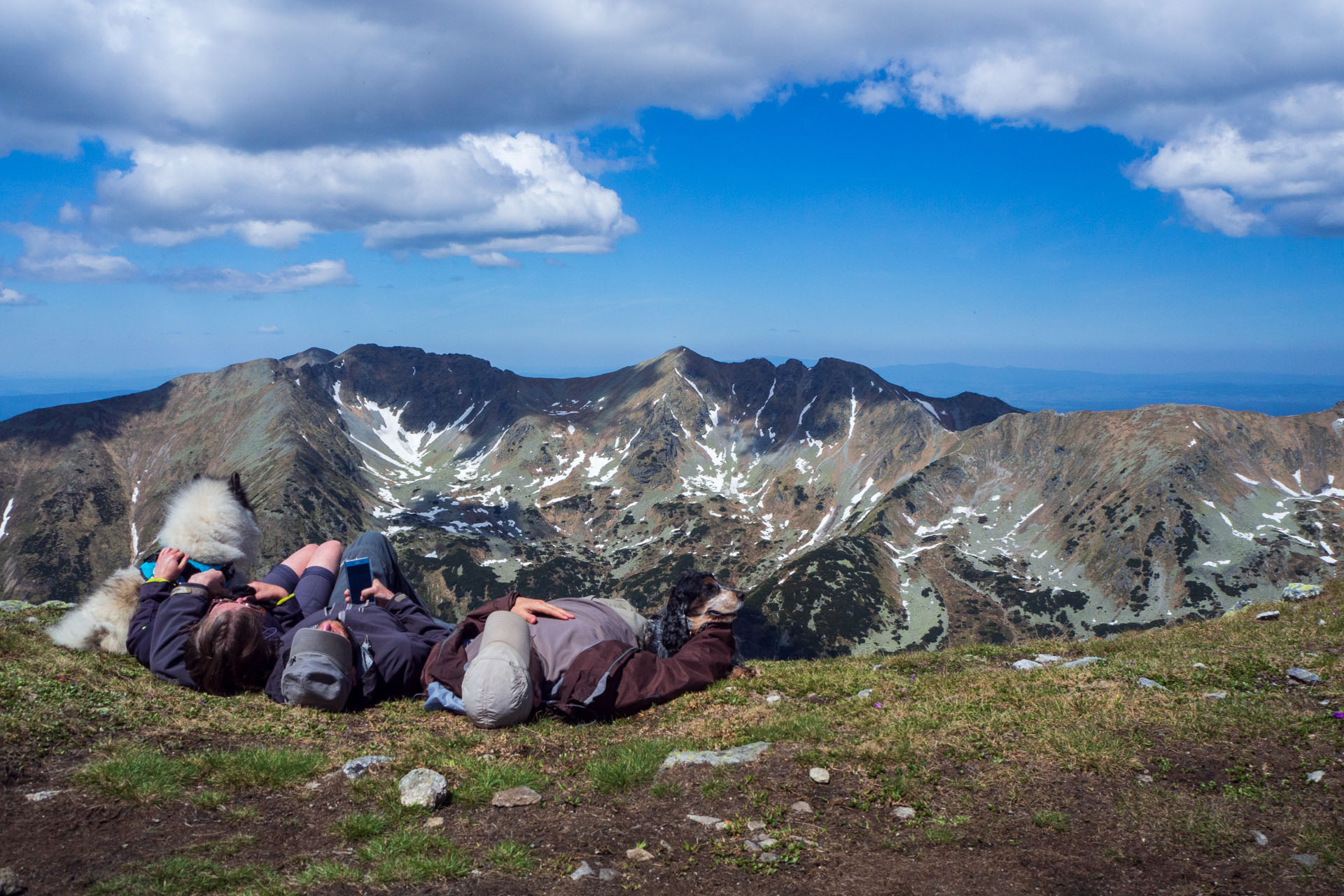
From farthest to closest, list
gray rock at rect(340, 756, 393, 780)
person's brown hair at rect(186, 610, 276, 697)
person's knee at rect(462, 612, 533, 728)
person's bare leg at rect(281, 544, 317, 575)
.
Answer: person's bare leg at rect(281, 544, 317, 575), person's brown hair at rect(186, 610, 276, 697), person's knee at rect(462, 612, 533, 728), gray rock at rect(340, 756, 393, 780)

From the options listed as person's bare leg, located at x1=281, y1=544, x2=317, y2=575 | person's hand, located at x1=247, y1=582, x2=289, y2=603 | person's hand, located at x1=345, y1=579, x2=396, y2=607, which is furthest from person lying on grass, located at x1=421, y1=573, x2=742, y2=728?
person's bare leg, located at x1=281, y1=544, x2=317, y2=575

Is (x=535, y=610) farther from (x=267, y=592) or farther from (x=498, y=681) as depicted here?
(x=267, y=592)

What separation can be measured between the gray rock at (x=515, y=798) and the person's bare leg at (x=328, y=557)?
679cm

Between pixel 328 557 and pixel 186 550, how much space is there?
2386mm

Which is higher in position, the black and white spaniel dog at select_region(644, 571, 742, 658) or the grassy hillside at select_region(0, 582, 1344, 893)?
the black and white spaniel dog at select_region(644, 571, 742, 658)

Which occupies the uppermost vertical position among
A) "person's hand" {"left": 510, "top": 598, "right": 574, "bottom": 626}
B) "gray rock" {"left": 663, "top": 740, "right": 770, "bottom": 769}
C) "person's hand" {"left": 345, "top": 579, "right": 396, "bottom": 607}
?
"person's hand" {"left": 345, "top": 579, "right": 396, "bottom": 607}

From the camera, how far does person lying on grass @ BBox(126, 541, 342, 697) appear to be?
35.9 ft

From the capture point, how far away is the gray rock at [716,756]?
30.8 feet

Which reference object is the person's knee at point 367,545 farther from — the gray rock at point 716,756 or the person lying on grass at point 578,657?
the gray rock at point 716,756

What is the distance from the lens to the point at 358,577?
12781 millimetres

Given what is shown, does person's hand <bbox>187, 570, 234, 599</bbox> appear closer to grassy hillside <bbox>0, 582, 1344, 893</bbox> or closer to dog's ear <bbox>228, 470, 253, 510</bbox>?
dog's ear <bbox>228, 470, 253, 510</bbox>

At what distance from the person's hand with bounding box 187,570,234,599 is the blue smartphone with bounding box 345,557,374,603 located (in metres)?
1.77

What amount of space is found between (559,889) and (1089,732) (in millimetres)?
7218

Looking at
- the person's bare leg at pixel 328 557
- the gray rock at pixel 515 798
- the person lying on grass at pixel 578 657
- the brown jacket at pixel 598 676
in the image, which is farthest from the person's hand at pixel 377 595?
the gray rock at pixel 515 798
